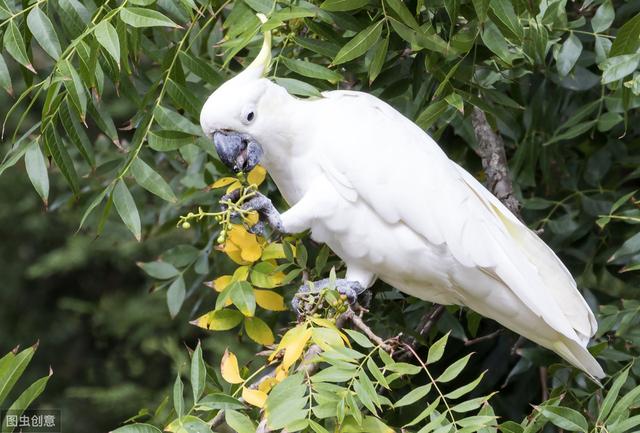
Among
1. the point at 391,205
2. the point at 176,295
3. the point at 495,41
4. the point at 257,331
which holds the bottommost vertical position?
the point at 176,295

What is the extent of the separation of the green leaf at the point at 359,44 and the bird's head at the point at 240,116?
109 mm

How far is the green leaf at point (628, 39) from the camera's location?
1.46m

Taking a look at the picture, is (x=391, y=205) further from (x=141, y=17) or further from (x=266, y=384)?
(x=141, y=17)

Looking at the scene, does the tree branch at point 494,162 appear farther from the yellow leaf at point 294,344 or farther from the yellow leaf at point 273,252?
the yellow leaf at point 294,344

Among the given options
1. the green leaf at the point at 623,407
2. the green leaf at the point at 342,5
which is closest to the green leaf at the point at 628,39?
the green leaf at the point at 342,5

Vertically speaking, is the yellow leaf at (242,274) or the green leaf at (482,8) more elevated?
the green leaf at (482,8)

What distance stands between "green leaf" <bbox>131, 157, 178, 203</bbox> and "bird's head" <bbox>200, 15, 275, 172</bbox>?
154 mm

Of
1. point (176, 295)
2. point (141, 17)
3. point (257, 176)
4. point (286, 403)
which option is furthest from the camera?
point (176, 295)

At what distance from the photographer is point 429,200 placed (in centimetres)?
146

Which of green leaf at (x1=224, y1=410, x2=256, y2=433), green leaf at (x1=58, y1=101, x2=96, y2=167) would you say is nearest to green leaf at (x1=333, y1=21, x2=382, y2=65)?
green leaf at (x1=58, y1=101, x2=96, y2=167)

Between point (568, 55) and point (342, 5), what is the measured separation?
0.47 metres

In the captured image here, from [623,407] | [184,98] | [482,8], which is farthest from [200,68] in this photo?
[623,407]

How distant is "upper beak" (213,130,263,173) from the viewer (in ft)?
4.63

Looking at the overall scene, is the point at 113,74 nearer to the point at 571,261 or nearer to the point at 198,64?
the point at 198,64
